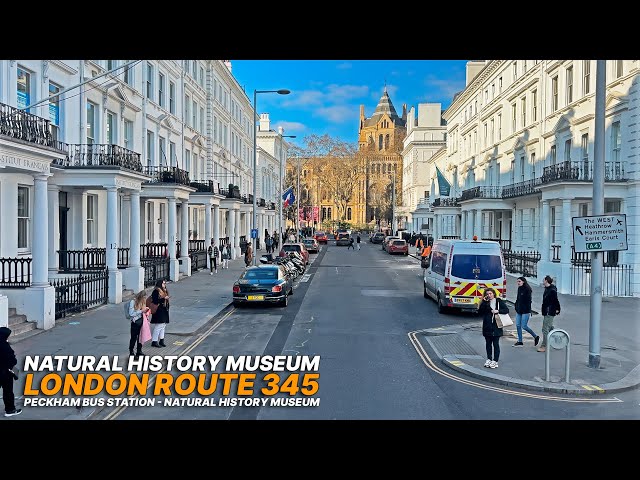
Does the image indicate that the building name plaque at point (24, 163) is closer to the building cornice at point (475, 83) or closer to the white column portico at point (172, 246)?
the white column portico at point (172, 246)

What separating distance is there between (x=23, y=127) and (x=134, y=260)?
8.67 metres

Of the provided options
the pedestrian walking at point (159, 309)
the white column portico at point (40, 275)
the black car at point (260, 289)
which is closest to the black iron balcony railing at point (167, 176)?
the black car at point (260, 289)

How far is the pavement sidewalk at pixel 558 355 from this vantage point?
410 inches

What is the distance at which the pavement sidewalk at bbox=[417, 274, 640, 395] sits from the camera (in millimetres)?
10406

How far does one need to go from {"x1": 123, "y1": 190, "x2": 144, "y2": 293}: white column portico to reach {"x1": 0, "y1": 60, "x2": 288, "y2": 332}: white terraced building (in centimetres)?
4

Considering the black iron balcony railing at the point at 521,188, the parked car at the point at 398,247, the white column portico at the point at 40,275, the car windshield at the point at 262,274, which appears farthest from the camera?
the parked car at the point at 398,247

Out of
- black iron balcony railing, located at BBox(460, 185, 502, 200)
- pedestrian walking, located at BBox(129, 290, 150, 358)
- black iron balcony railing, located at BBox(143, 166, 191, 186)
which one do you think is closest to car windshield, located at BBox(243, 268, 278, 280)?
pedestrian walking, located at BBox(129, 290, 150, 358)

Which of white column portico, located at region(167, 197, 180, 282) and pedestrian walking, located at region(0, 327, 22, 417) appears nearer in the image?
pedestrian walking, located at region(0, 327, 22, 417)

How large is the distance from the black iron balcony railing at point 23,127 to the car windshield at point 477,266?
12.0 metres

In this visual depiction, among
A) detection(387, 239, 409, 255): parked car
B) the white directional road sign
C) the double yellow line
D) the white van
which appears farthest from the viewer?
detection(387, 239, 409, 255): parked car

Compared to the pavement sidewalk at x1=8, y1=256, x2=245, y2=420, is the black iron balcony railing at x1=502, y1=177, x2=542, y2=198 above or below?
above

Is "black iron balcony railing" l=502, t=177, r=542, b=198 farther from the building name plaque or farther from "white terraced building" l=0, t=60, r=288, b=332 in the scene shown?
the building name plaque
